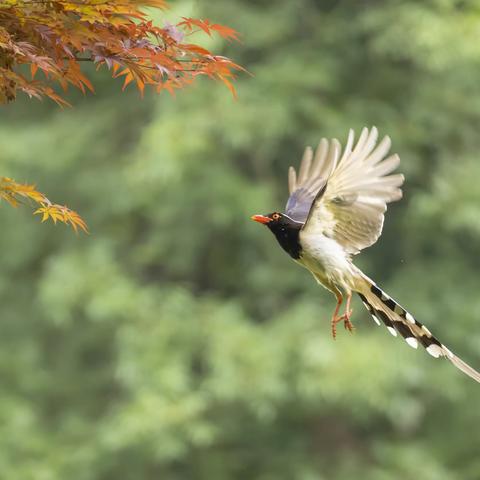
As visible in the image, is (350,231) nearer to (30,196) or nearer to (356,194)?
(356,194)

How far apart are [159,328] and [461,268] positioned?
2816 millimetres

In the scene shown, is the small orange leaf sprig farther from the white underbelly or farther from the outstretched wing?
the white underbelly

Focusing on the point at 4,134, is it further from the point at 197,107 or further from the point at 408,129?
the point at 408,129

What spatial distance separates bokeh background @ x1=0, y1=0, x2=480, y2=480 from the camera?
10.4m

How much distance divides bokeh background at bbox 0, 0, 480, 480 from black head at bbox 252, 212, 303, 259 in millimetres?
5029

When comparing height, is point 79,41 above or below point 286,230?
above

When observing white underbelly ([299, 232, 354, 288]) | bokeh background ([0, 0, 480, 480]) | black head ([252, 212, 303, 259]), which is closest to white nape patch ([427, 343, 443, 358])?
white underbelly ([299, 232, 354, 288])

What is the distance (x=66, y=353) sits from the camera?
512 inches

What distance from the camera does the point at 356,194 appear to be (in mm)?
4367

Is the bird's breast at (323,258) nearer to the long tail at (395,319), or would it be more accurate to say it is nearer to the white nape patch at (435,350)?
the long tail at (395,319)

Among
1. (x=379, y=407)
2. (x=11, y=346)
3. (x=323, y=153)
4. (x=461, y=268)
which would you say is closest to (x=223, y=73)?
(x=323, y=153)

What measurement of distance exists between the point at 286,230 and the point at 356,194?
0.37 metres

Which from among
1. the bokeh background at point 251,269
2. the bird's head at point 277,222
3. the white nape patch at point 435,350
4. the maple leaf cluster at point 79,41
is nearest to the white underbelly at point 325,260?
the bird's head at point 277,222

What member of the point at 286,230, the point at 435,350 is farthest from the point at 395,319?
the point at 286,230
